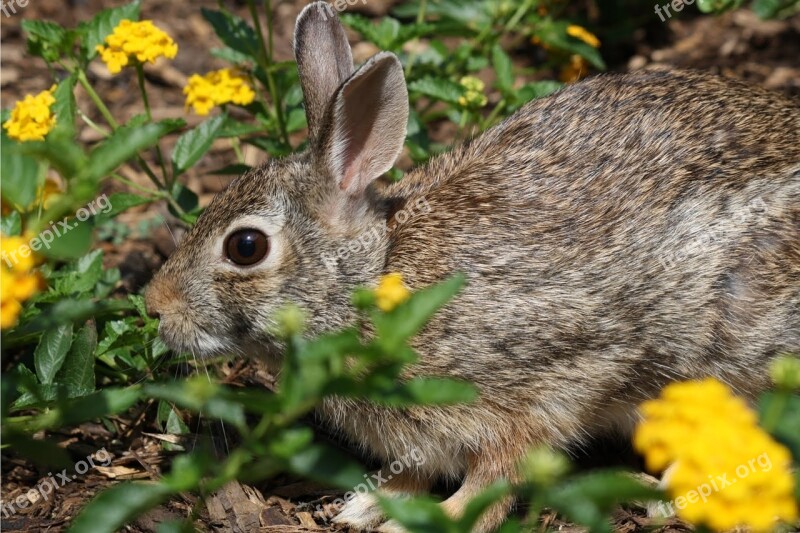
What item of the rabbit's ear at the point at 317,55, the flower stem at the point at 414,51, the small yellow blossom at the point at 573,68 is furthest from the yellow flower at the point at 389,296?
the small yellow blossom at the point at 573,68

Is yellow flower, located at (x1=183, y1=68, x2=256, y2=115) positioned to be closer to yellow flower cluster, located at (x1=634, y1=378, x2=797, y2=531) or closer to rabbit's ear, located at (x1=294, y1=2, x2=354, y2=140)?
rabbit's ear, located at (x1=294, y1=2, x2=354, y2=140)

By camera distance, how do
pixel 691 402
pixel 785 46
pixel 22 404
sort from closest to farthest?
pixel 691 402
pixel 22 404
pixel 785 46

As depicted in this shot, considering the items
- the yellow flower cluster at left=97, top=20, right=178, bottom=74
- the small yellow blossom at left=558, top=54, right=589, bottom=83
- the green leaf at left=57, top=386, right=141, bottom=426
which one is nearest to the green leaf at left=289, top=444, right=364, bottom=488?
the green leaf at left=57, top=386, right=141, bottom=426

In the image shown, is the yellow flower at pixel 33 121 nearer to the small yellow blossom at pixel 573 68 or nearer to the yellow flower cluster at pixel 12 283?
the yellow flower cluster at pixel 12 283

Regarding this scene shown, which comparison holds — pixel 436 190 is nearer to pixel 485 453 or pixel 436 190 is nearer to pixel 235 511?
pixel 485 453

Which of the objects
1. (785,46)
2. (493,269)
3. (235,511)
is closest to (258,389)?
(235,511)

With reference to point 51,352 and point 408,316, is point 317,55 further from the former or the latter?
point 408,316

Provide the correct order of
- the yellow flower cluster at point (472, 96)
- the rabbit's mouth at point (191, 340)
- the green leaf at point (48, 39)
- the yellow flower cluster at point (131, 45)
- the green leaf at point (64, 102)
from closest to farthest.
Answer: the rabbit's mouth at point (191, 340) → the green leaf at point (64, 102) → the yellow flower cluster at point (131, 45) → the green leaf at point (48, 39) → the yellow flower cluster at point (472, 96)
